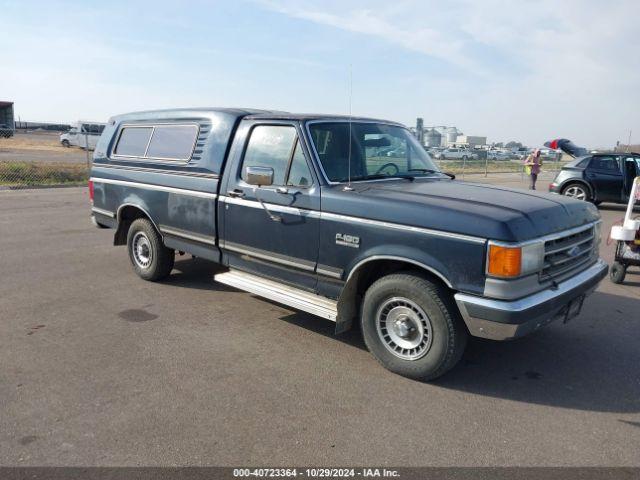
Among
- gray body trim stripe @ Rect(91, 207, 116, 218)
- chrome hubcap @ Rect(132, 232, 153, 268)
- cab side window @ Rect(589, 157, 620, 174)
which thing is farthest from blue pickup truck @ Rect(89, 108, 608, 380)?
cab side window @ Rect(589, 157, 620, 174)

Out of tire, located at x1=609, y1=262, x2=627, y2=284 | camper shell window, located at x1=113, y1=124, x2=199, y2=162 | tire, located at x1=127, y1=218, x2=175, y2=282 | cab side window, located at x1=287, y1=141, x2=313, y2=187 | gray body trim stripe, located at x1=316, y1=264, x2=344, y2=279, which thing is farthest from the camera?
tire, located at x1=609, y1=262, x2=627, y2=284

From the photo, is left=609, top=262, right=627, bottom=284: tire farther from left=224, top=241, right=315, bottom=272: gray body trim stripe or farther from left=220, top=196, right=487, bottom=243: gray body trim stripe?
left=224, top=241, right=315, bottom=272: gray body trim stripe

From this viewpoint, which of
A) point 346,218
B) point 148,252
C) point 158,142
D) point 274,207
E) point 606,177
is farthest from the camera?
point 606,177

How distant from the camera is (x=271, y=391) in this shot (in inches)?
150

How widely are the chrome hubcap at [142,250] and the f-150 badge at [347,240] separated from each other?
304cm

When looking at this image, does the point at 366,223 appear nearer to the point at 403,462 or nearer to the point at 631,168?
the point at 403,462

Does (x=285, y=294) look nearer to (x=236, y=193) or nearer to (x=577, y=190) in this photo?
(x=236, y=193)

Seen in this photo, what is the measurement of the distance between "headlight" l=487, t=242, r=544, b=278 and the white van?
127 feet

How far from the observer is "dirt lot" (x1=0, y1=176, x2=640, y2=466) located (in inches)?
122

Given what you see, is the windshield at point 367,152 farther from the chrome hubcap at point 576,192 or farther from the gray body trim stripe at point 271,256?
the chrome hubcap at point 576,192

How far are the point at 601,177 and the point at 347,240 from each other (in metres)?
12.5

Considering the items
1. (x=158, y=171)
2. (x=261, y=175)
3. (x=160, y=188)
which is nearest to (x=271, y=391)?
(x=261, y=175)

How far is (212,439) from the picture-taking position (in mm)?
3186

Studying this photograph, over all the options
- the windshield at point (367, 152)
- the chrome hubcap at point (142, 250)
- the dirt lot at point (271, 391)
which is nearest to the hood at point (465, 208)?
the windshield at point (367, 152)
